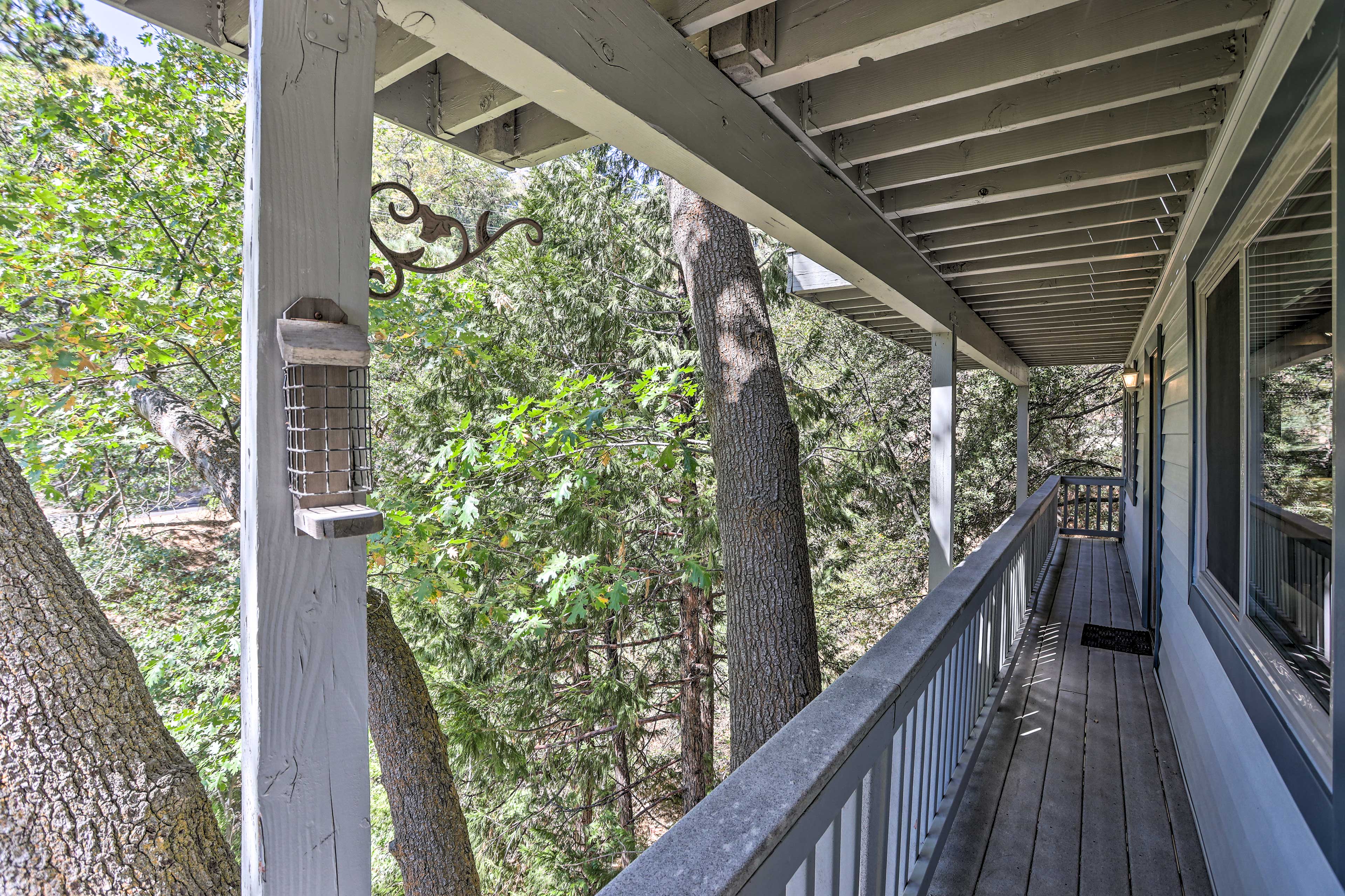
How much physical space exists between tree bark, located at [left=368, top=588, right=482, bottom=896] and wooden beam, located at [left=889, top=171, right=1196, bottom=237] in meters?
3.66

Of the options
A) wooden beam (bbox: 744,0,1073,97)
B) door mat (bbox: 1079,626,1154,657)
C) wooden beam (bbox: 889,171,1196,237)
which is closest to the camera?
wooden beam (bbox: 744,0,1073,97)

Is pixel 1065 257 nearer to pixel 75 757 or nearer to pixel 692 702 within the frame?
pixel 75 757

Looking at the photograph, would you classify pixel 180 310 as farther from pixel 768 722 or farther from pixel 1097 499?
pixel 1097 499

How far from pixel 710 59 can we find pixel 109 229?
12.9ft

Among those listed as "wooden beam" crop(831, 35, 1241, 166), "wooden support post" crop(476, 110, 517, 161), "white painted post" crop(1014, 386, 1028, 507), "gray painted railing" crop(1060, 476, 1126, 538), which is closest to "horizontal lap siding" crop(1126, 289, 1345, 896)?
"wooden beam" crop(831, 35, 1241, 166)

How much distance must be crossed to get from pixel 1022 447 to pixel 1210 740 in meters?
7.76

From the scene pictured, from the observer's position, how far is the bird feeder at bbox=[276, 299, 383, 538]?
869mm

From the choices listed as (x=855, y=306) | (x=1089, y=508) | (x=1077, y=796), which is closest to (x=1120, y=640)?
(x=1077, y=796)

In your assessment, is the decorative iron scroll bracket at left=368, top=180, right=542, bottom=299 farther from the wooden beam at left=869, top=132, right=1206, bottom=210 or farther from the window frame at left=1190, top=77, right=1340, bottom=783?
the wooden beam at left=869, top=132, right=1206, bottom=210

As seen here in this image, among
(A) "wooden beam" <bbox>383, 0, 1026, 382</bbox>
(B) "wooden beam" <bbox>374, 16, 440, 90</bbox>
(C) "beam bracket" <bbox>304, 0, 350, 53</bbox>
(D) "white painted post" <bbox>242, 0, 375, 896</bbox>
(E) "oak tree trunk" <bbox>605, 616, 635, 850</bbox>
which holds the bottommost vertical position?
(E) "oak tree trunk" <bbox>605, 616, 635, 850</bbox>

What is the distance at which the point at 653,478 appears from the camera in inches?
292

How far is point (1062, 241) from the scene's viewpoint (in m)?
3.44

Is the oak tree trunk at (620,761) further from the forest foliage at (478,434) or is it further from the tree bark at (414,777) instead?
the tree bark at (414,777)

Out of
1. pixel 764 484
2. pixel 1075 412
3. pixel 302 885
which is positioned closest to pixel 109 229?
pixel 764 484
